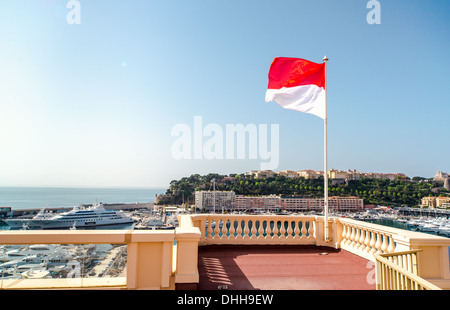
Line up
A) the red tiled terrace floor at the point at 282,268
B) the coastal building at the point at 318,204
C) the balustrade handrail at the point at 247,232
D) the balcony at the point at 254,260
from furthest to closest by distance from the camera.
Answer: the coastal building at the point at 318,204, the balustrade handrail at the point at 247,232, the red tiled terrace floor at the point at 282,268, the balcony at the point at 254,260

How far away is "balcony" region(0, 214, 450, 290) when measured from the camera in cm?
304

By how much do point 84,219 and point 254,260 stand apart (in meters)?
52.0

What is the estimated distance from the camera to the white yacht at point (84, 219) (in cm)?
4619

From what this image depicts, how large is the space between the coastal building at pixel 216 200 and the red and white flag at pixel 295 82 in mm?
63695

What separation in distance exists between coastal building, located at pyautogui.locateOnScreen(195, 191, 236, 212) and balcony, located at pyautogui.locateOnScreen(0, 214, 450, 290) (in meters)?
63.7

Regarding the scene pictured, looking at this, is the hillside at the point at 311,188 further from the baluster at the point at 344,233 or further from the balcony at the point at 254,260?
the balcony at the point at 254,260

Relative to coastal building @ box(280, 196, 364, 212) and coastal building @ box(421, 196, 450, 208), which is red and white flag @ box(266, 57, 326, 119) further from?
coastal building @ box(280, 196, 364, 212)

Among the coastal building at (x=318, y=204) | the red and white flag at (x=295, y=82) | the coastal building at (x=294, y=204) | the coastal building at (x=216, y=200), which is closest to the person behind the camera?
the red and white flag at (x=295, y=82)

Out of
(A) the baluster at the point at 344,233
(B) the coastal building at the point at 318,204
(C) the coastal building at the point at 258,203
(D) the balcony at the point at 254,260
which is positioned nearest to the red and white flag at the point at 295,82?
(A) the baluster at the point at 344,233

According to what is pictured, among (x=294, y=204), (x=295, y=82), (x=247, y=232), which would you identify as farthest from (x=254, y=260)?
(x=294, y=204)

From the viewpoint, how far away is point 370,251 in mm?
→ 5363

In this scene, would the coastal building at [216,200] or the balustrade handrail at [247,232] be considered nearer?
the balustrade handrail at [247,232]

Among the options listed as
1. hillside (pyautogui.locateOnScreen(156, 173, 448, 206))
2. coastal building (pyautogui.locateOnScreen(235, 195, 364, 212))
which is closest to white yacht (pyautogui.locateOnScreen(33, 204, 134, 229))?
hillside (pyautogui.locateOnScreen(156, 173, 448, 206))
